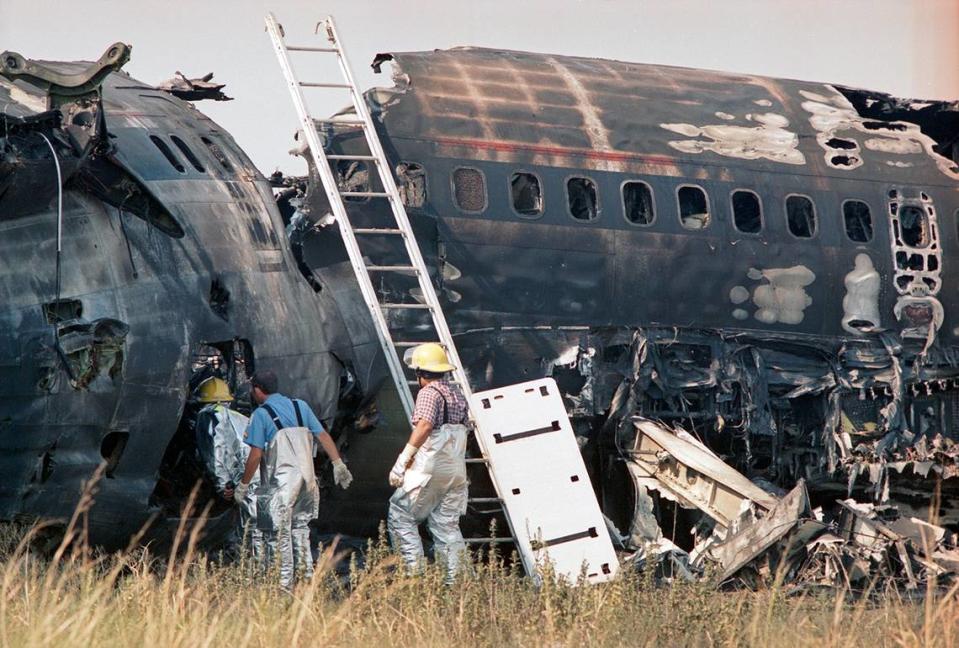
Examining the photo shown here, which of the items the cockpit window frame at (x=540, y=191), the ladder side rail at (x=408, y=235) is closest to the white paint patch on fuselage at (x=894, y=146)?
the cockpit window frame at (x=540, y=191)

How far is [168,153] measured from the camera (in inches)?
618

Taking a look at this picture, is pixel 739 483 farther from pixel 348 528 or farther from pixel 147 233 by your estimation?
pixel 147 233

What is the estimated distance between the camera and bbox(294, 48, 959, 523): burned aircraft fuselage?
17953mm

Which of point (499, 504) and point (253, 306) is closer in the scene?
point (253, 306)

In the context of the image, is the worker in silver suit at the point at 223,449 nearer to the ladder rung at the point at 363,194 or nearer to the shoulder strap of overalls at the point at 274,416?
the shoulder strap of overalls at the point at 274,416

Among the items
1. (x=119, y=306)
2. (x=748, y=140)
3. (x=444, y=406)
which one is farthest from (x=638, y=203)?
(x=119, y=306)

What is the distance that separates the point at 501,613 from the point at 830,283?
8.55 m

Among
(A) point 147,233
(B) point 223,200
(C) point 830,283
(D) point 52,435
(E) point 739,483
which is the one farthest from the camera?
(C) point 830,283

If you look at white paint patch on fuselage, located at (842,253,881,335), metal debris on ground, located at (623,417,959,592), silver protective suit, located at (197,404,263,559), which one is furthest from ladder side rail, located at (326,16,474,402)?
white paint patch on fuselage, located at (842,253,881,335)

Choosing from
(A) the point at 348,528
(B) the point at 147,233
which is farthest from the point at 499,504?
(B) the point at 147,233

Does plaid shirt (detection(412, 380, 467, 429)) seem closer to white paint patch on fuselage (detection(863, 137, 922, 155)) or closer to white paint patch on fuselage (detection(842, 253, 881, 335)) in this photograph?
white paint patch on fuselage (detection(842, 253, 881, 335))

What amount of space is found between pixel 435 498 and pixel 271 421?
1838mm

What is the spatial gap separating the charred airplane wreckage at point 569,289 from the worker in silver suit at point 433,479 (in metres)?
1.47

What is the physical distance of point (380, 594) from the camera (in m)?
13.3
